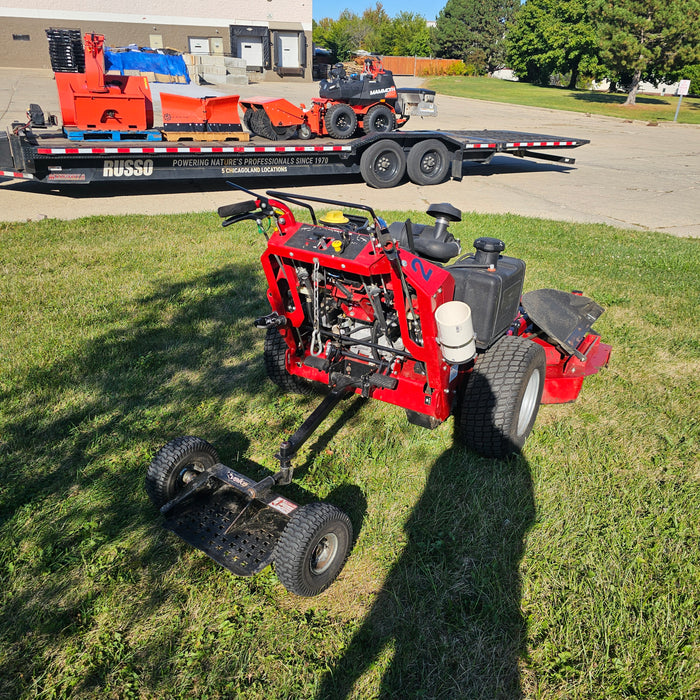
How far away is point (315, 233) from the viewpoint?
324 cm

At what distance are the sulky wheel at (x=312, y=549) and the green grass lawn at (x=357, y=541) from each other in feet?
0.44

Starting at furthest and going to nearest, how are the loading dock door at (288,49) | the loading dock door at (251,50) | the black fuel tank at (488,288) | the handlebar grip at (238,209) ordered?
1. the loading dock door at (288,49)
2. the loading dock door at (251,50)
3. the black fuel tank at (488,288)
4. the handlebar grip at (238,209)

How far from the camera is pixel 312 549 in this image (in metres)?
2.74

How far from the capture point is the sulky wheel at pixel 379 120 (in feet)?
39.7

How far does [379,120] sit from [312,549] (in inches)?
447

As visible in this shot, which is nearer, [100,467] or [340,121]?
[100,467]

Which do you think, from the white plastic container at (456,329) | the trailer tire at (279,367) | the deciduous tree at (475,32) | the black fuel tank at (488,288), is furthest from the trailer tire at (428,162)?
the deciduous tree at (475,32)

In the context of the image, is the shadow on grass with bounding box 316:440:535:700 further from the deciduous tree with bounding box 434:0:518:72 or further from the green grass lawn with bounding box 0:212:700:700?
the deciduous tree with bounding box 434:0:518:72

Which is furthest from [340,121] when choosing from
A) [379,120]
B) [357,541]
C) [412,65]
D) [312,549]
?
[412,65]

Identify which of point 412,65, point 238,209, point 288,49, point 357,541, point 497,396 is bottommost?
point 357,541

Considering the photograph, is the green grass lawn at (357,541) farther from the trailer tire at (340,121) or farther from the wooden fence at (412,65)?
the wooden fence at (412,65)

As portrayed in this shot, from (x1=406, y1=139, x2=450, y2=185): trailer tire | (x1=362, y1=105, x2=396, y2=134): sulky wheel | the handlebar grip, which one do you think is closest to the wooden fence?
(x1=362, y1=105, x2=396, y2=134): sulky wheel

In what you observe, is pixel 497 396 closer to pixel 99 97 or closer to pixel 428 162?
pixel 99 97

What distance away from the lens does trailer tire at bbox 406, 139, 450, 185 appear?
12070 mm
